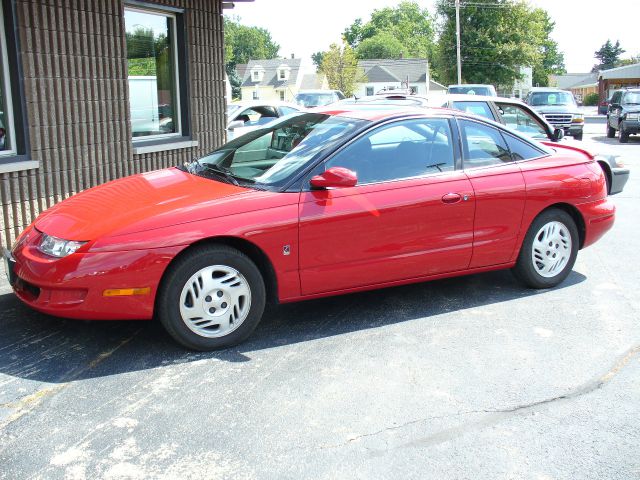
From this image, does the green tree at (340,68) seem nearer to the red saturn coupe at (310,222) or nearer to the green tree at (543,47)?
the green tree at (543,47)

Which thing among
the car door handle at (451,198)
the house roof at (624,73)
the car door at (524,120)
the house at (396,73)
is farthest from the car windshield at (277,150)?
the house at (396,73)

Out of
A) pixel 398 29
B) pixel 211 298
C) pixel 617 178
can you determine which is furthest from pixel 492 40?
pixel 398 29

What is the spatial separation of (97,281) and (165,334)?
0.85 m

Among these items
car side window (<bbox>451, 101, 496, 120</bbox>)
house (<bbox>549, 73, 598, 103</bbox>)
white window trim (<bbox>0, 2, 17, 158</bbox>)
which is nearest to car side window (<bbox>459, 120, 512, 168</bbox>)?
car side window (<bbox>451, 101, 496, 120</bbox>)

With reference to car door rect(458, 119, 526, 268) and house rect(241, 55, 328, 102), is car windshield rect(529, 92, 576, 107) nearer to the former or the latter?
car door rect(458, 119, 526, 268)

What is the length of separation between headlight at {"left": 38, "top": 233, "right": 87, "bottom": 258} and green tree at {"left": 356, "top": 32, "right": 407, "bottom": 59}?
388ft

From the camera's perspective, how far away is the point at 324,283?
15.9 ft

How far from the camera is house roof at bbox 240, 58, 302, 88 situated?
93188mm

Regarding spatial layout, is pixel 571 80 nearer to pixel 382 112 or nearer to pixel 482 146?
pixel 482 146

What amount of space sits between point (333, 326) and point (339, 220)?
0.81 meters

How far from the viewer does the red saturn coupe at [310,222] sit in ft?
14.1

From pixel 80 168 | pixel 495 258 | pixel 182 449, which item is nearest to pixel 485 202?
pixel 495 258

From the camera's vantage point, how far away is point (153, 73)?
9305 mm

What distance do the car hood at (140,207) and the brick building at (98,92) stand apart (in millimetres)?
2353
